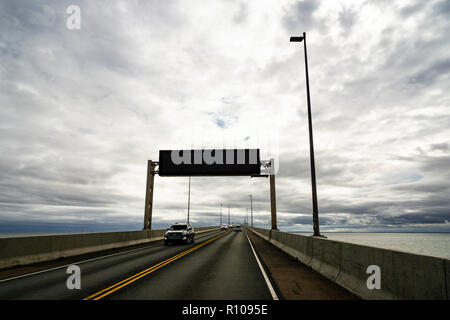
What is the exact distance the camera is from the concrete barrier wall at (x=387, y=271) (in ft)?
15.0

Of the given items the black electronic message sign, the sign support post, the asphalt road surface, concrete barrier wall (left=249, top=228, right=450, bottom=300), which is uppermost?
the black electronic message sign

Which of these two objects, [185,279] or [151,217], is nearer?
[185,279]

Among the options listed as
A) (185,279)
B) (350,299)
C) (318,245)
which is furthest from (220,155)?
(350,299)

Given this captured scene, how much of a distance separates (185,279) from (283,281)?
9.86 feet

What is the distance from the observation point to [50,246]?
14.1 meters

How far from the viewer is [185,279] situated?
8867 mm

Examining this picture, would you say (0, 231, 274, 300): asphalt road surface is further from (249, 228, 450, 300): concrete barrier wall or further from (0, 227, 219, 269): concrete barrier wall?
(0, 227, 219, 269): concrete barrier wall

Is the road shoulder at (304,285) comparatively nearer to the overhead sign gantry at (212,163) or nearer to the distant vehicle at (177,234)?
the distant vehicle at (177,234)

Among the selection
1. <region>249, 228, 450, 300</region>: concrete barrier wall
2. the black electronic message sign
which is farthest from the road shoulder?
the black electronic message sign

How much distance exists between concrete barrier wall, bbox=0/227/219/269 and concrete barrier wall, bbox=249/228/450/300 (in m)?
12.1

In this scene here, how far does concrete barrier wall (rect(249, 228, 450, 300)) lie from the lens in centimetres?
456

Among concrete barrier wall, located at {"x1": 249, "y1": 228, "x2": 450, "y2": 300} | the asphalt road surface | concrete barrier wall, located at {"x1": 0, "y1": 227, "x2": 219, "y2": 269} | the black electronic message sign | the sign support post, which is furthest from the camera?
the sign support post
